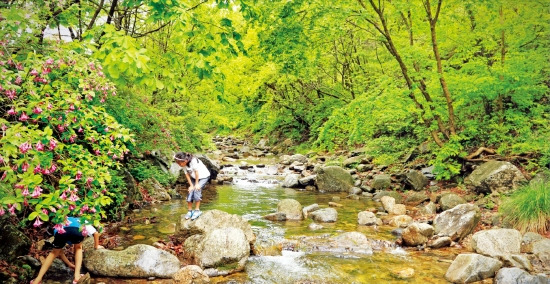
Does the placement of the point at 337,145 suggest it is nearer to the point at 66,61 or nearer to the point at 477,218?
the point at 477,218

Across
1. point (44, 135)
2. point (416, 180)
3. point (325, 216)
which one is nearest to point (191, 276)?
point (44, 135)

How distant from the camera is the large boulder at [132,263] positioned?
20.7 ft

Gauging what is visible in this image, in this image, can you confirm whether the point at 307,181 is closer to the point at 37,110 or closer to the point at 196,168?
the point at 196,168

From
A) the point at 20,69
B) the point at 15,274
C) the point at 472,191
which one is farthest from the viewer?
the point at 472,191

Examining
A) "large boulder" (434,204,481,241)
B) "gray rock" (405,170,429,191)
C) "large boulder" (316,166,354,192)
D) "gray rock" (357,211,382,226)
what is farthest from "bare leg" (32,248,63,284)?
"gray rock" (405,170,429,191)

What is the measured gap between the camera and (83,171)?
14.0 ft

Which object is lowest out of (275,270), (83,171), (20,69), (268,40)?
(275,270)

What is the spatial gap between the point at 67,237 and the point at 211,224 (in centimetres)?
322

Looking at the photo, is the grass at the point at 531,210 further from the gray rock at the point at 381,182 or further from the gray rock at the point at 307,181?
the gray rock at the point at 307,181

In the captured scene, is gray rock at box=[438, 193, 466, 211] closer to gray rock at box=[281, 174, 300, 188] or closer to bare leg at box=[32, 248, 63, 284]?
gray rock at box=[281, 174, 300, 188]

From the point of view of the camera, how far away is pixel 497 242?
7.33m

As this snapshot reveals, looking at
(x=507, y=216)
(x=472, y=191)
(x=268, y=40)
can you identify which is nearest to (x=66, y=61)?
(x=268, y=40)

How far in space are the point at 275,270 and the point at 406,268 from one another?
2.56m

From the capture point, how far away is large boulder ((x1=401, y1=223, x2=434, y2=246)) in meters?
8.27
